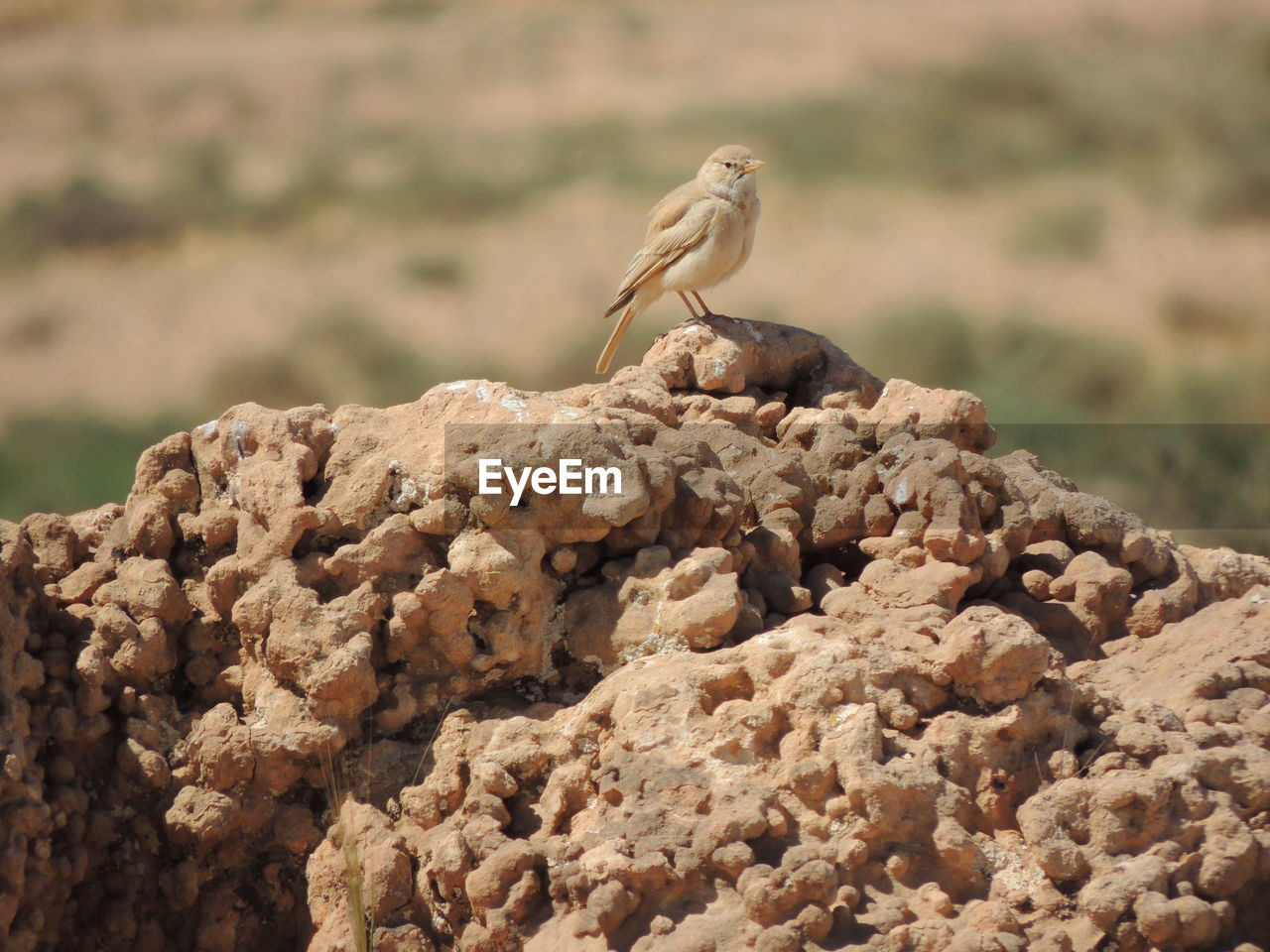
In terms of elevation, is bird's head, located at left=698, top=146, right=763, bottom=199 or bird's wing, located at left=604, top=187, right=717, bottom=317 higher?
bird's head, located at left=698, top=146, right=763, bottom=199

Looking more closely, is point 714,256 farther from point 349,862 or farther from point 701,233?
point 349,862

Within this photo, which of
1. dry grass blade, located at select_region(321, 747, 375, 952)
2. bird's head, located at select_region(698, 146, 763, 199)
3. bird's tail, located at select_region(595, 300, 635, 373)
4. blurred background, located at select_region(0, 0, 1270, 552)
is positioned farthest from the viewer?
blurred background, located at select_region(0, 0, 1270, 552)

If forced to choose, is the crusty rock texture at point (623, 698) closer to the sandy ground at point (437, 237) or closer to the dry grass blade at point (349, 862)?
the dry grass blade at point (349, 862)

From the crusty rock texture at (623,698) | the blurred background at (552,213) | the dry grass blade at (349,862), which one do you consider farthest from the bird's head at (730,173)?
the blurred background at (552,213)

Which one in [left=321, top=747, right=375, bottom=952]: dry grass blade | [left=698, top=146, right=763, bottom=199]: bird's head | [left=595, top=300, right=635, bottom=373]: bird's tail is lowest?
[left=321, top=747, right=375, bottom=952]: dry grass blade

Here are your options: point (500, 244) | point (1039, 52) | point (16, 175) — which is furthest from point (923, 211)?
point (16, 175)

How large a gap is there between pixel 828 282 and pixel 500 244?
549cm

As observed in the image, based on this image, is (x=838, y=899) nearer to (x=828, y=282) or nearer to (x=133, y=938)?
(x=133, y=938)

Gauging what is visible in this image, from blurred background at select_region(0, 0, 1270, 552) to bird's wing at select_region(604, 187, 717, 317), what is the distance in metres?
11.5

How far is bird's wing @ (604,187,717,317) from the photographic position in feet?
22.4

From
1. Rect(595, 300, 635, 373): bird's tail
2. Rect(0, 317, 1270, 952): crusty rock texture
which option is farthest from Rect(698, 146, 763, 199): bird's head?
Rect(0, 317, 1270, 952): crusty rock texture

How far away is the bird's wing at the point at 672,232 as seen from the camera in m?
6.82

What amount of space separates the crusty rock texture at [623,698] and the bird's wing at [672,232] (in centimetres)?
263

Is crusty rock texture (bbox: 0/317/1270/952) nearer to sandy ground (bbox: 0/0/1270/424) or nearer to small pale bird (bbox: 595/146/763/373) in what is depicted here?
small pale bird (bbox: 595/146/763/373)
